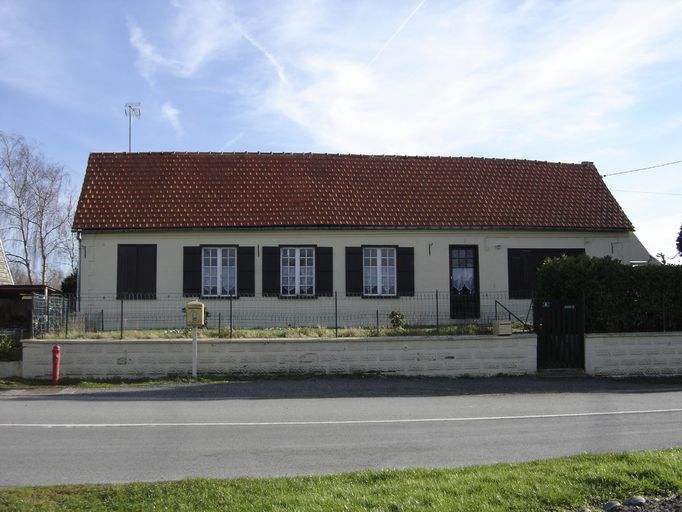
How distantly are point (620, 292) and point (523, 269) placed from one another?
5.79 metres

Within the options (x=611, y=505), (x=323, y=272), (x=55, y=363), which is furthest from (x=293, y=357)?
(x=611, y=505)

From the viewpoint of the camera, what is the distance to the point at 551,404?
1220 cm

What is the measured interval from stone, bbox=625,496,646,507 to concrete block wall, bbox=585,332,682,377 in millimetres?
11332

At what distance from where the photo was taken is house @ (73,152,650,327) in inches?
824

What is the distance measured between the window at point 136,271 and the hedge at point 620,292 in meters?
11.7

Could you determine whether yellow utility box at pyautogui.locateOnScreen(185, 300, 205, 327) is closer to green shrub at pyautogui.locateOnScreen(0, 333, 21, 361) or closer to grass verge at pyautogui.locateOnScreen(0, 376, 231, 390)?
grass verge at pyautogui.locateOnScreen(0, 376, 231, 390)

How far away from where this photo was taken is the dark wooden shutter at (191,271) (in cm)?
2089

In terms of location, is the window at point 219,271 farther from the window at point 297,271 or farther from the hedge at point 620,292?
A: the hedge at point 620,292

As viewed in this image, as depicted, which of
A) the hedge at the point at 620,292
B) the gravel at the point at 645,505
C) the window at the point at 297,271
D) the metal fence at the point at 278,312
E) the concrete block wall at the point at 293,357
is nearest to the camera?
the gravel at the point at 645,505

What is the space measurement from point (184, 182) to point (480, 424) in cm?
1571

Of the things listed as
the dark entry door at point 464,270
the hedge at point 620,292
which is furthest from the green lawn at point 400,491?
the dark entry door at point 464,270

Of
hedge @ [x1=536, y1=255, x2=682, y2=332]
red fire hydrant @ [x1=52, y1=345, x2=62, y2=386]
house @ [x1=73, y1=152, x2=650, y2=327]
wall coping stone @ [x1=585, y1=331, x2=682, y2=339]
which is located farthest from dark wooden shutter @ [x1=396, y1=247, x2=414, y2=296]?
red fire hydrant @ [x1=52, y1=345, x2=62, y2=386]

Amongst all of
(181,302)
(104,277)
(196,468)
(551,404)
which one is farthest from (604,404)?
(104,277)

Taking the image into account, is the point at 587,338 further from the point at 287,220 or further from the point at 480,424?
the point at 287,220
